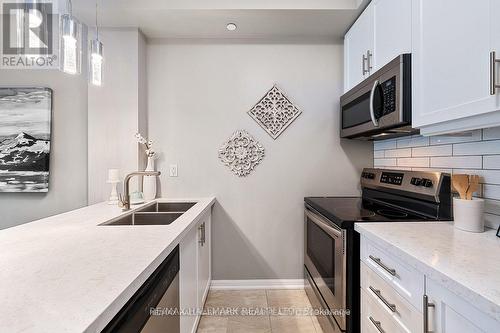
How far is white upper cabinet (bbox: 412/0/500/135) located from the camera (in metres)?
0.91

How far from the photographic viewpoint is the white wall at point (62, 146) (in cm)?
231

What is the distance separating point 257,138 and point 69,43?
150 centimetres

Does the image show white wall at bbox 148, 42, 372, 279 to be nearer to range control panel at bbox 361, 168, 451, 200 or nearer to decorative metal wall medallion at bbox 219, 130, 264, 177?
decorative metal wall medallion at bbox 219, 130, 264, 177

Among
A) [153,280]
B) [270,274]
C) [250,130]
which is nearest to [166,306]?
[153,280]

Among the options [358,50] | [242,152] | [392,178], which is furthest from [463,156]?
[242,152]

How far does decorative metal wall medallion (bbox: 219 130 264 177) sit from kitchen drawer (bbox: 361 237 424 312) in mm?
1269

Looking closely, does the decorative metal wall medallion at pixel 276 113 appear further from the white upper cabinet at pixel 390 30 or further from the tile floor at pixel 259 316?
the tile floor at pixel 259 316

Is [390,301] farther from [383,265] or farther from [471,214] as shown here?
[471,214]

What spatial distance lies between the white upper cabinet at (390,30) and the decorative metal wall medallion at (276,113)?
0.82m

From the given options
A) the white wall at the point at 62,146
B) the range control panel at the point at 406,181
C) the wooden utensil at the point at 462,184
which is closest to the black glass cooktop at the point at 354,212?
the range control panel at the point at 406,181

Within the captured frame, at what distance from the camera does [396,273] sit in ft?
3.35

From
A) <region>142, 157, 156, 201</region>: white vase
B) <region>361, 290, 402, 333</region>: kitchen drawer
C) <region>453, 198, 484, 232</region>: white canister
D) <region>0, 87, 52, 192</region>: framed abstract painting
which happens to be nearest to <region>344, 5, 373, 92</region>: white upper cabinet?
<region>453, 198, 484, 232</region>: white canister

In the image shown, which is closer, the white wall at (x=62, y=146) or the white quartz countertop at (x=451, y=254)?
the white quartz countertop at (x=451, y=254)

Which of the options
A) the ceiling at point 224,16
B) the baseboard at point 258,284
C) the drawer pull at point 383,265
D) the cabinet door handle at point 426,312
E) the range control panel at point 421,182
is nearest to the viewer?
the cabinet door handle at point 426,312
